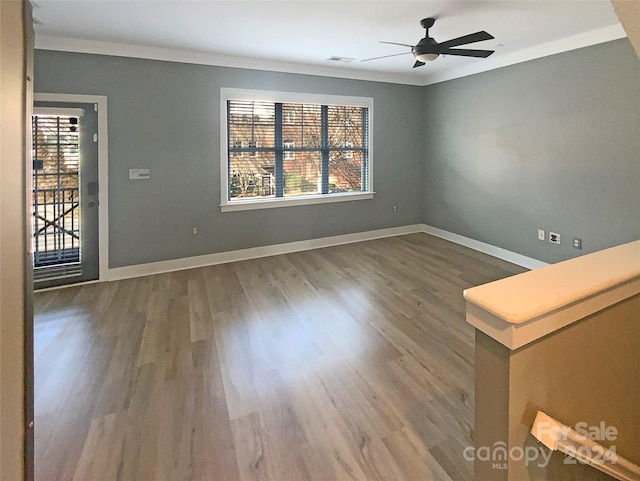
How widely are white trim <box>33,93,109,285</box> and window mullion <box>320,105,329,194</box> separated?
115 inches

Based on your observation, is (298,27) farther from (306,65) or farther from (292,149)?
(292,149)

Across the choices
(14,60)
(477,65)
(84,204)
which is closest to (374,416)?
(14,60)

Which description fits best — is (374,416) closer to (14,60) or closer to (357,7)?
(14,60)

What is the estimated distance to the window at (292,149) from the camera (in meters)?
5.01

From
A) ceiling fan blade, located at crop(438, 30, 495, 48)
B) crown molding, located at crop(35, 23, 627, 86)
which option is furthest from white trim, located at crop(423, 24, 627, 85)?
ceiling fan blade, located at crop(438, 30, 495, 48)

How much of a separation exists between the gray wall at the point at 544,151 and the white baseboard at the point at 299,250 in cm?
13

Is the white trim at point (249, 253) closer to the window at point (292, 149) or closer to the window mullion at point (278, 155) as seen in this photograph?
the window at point (292, 149)

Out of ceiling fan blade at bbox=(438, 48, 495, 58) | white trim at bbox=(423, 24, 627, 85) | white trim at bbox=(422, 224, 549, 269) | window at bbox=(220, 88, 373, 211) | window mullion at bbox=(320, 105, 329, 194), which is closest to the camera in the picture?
ceiling fan blade at bbox=(438, 48, 495, 58)

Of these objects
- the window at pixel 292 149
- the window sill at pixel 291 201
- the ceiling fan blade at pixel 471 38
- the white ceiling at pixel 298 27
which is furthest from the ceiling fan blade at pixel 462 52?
the window sill at pixel 291 201

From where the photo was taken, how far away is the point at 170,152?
15.0 ft

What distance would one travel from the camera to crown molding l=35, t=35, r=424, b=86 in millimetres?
3926

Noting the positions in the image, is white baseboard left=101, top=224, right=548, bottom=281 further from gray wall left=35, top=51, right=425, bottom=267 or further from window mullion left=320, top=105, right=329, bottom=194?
window mullion left=320, top=105, right=329, bottom=194

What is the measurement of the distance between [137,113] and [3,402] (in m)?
4.51

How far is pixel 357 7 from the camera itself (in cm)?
316
